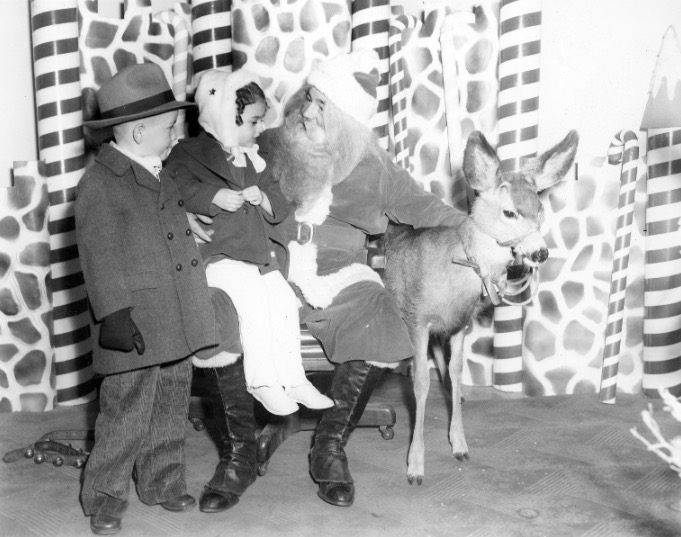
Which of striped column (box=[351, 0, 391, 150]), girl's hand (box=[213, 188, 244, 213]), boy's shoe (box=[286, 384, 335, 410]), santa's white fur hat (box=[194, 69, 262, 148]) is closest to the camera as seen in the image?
girl's hand (box=[213, 188, 244, 213])

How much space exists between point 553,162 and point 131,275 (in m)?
1.78

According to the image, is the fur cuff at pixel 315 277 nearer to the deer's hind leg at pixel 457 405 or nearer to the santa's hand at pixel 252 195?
the santa's hand at pixel 252 195

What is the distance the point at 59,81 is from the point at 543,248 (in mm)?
2692

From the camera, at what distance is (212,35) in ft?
13.3

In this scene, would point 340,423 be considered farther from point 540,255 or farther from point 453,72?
point 453,72

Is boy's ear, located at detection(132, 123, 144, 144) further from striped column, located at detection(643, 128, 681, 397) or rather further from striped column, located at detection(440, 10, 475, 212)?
striped column, located at detection(643, 128, 681, 397)

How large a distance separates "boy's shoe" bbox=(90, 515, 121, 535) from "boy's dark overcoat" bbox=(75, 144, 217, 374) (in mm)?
566

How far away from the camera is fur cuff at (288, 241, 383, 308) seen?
305 cm

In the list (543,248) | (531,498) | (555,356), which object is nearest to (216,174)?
(543,248)

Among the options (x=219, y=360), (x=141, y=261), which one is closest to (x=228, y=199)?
(x=141, y=261)

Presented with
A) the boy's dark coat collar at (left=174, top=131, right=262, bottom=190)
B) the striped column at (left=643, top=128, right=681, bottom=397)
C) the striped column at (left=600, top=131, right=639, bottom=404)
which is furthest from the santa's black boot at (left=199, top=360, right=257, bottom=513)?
the striped column at (left=643, top=128, right=681, bottom=397)

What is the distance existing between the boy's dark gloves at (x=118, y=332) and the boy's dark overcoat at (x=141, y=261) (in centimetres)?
3

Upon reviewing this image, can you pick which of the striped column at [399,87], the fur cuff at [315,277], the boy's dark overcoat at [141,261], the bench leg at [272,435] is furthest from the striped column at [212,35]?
the bench leg at [272,435]

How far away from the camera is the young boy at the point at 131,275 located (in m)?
2.50
